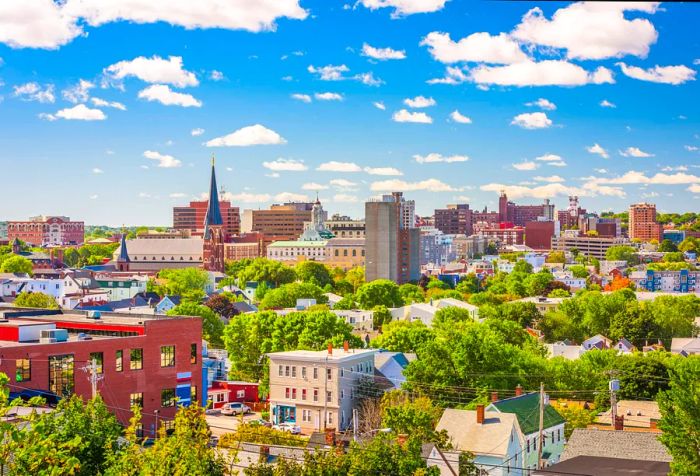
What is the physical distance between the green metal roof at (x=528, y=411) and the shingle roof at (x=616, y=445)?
135 inches

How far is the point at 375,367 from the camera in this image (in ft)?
203

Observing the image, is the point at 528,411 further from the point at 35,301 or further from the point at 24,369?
the point at 35,301

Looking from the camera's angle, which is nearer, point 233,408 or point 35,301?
point 233,408

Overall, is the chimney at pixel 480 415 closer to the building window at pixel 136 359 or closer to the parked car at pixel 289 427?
the parked car at pixel 289 427

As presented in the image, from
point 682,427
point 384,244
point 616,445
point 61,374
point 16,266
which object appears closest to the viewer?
point 682,427

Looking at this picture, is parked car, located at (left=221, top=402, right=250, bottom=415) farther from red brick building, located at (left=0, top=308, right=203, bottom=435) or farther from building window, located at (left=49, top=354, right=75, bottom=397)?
building window, located at (left=49, top=354, right=75, bottom=397)

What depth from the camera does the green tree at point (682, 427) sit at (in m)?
28.3

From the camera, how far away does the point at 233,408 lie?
60.6 metres

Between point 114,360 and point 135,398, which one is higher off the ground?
point 114,360

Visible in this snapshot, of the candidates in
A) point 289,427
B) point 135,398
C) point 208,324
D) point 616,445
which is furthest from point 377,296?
point 616,445

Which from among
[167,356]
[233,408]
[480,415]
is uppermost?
[167,356]

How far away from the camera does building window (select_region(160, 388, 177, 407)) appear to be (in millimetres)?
49625

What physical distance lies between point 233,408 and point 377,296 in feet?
219

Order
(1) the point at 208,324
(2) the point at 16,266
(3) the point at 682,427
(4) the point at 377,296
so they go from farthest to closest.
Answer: (2) the point at 16,266, (4) the point at 377,296, (1) the point at 208,324, (3) the point at 682,427
